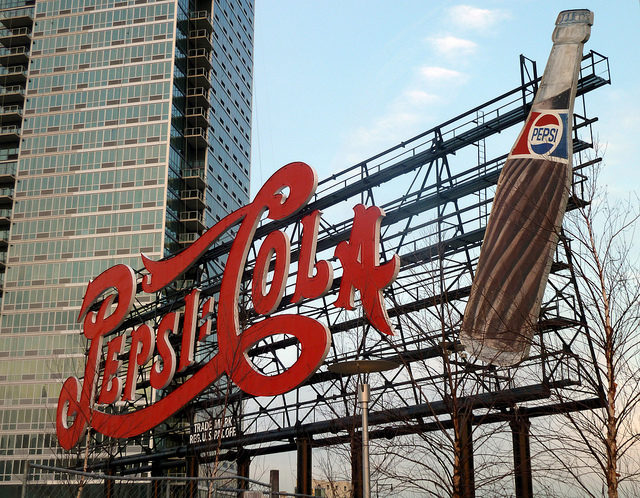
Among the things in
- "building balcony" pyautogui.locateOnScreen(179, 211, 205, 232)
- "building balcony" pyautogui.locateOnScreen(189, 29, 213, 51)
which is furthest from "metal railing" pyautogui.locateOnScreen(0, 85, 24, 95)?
"building balcony" pyautogui.locateOnScreen(179, 211, 205, 232)

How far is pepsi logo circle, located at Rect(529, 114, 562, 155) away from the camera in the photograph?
864 inches

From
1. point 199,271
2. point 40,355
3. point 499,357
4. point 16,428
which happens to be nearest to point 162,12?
point 40,355

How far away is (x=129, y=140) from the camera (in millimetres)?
84938

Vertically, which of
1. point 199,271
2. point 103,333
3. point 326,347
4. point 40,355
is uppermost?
point 40,355

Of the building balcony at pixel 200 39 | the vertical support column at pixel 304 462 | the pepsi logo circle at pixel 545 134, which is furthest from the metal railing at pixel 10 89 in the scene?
the pepsi logo circle at pixel 545 134

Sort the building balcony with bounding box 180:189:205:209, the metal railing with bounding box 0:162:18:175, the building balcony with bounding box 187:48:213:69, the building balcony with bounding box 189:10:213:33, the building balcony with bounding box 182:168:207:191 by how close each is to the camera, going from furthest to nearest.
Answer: the building balcony with bounding box 189:10:213:33 < the building balcony with bounding box 187:48:213:69 < the metal railing with bounding box 0:162:18:175 < the building balcony with bounding box 182:168:207:191 < the building balcony with bounding box 180:189:205:209

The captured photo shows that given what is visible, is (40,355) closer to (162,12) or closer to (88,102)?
(88,102)

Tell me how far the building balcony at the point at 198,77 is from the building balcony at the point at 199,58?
2.11 ft

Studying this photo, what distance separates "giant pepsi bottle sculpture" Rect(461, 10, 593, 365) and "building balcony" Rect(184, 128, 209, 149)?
68.9 meters

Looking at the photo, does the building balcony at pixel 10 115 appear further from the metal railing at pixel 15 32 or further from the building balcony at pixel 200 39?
the building balcony at pixel 200 39

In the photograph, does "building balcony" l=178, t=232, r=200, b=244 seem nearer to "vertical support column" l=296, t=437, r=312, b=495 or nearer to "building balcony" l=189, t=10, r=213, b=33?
"building balcony" l=189, t=10, r=213, b=33

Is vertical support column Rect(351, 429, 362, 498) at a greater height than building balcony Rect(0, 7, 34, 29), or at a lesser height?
lesser

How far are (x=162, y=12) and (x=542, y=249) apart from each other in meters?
76.7

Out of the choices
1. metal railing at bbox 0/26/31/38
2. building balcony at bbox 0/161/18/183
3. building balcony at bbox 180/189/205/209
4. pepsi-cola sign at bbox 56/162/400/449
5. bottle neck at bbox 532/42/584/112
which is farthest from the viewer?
metal railing at bbox 0/26/31/38
